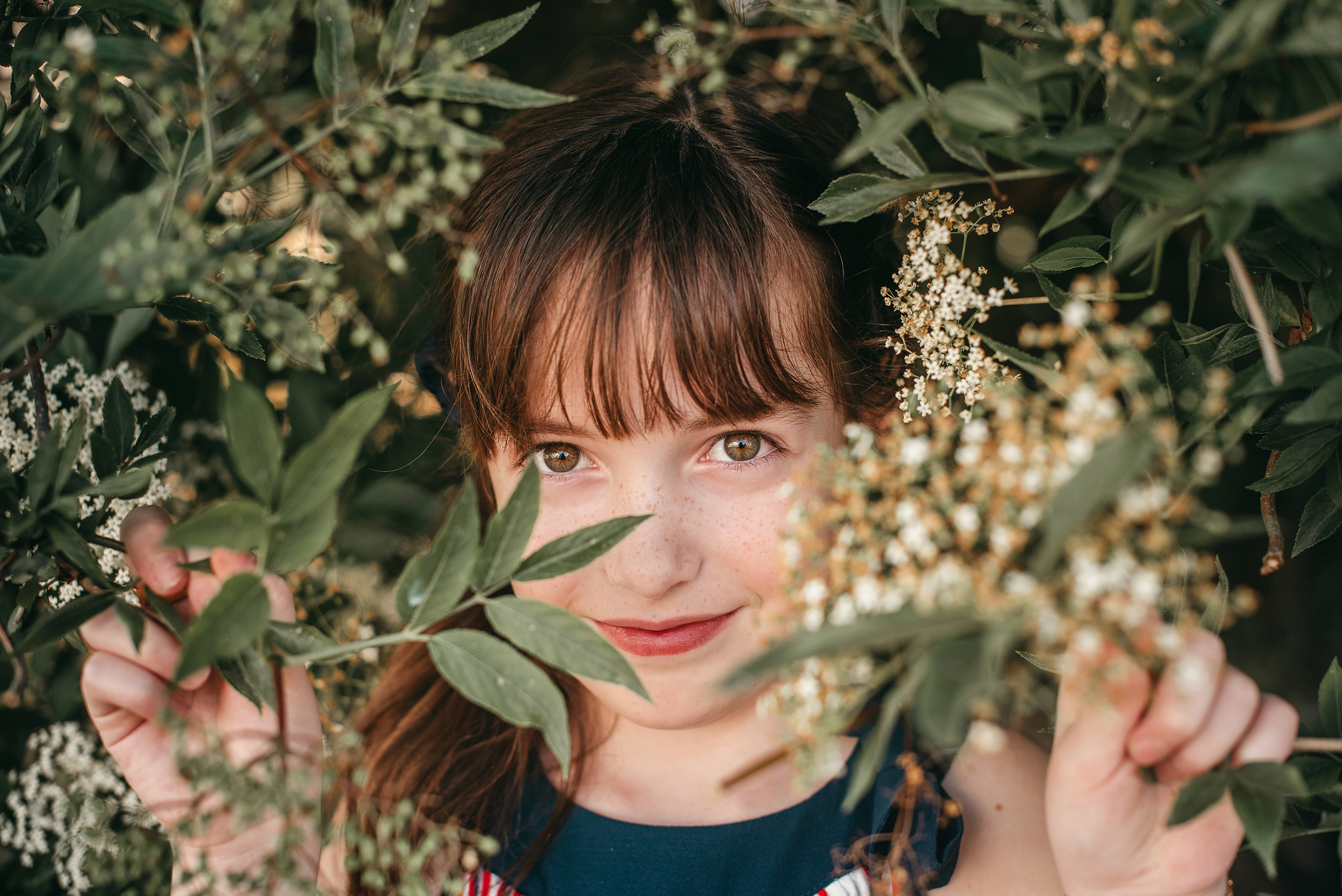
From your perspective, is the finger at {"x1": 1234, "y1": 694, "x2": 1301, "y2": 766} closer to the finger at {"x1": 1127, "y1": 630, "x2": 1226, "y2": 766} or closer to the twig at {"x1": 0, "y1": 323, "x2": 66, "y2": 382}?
A: the finger at {"x1": 1127, "y1": 630, "x2": 1226, "y2": 766}

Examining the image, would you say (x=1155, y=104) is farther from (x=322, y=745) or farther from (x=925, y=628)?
(x=322, y=745)

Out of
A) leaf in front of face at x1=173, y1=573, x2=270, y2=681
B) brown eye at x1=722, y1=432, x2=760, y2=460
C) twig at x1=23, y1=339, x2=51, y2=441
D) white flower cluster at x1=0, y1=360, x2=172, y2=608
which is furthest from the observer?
brown eye at x1=722, y1=432, x2=760, y2=460

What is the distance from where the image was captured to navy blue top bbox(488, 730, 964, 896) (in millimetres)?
1350

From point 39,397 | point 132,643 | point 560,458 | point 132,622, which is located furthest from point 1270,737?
point 39,397

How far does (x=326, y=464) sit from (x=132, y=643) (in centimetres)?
53

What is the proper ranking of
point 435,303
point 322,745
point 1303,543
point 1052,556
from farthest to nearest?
point 435,303
point 322,745
point 1303,543
point 1052,556

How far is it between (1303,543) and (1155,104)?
1.82 ft

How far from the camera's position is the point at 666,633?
1242mm

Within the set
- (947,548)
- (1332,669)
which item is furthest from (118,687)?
(1332,669)

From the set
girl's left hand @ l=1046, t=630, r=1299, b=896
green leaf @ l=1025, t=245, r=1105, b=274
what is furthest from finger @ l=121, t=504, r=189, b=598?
green leaf @ l=1025, t=245, r=1105, b=274

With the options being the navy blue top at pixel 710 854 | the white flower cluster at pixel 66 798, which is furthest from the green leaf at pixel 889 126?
the white flower cluster at pixel 66 798

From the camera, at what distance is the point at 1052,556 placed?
0.46 metres

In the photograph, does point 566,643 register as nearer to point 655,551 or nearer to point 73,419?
point 655,551

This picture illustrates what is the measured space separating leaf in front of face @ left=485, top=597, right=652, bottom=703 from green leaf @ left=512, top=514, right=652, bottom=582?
1.7 inches
